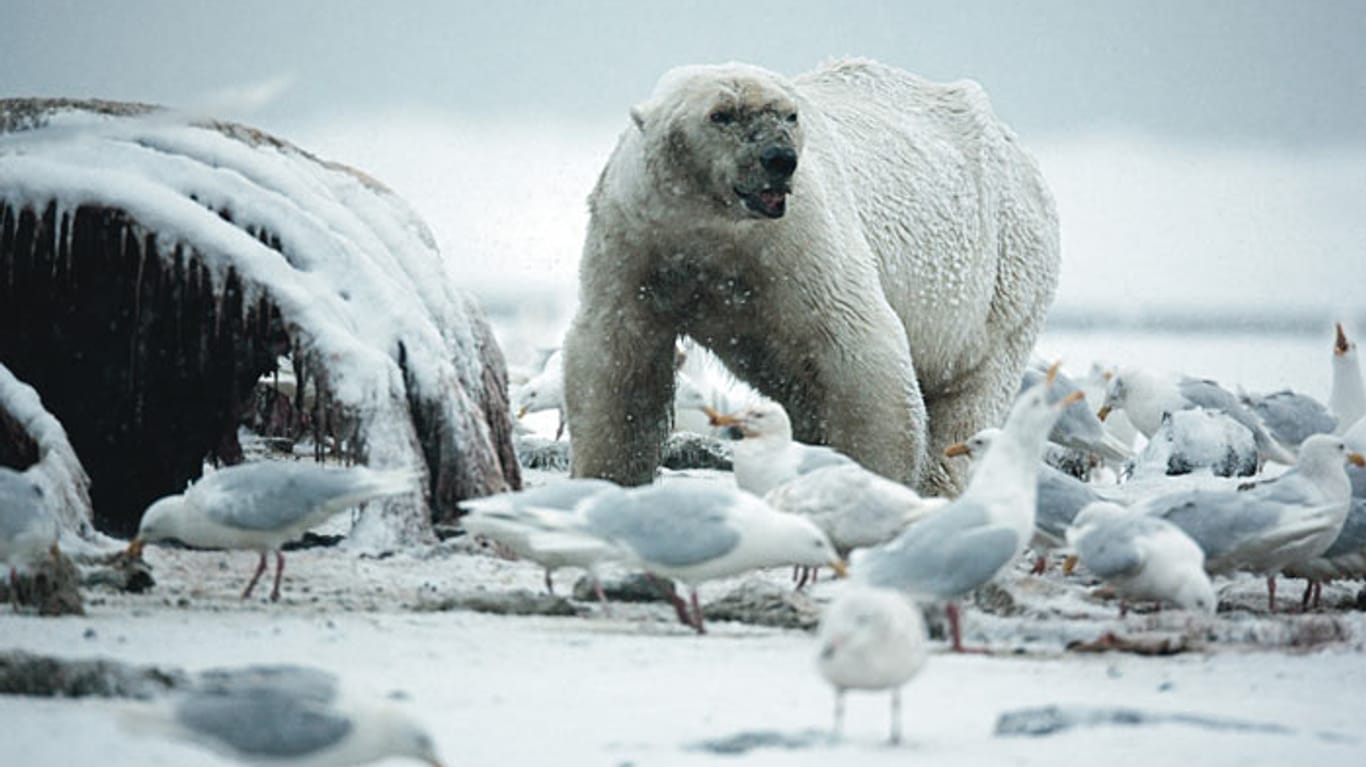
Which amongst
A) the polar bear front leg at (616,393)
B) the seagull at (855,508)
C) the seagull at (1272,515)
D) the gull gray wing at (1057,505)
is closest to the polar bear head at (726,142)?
the polar bear front leg at (616,393)

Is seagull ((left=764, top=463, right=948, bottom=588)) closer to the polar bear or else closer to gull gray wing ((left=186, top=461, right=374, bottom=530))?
gull gray wing ((left=186, top=461, right=374, bottom=530))

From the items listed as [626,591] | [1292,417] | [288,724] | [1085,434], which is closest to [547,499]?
[626,591]

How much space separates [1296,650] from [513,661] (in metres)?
2.17

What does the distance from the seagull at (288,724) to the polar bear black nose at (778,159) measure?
13.2 feet

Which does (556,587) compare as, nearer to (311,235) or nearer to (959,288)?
(311,235)

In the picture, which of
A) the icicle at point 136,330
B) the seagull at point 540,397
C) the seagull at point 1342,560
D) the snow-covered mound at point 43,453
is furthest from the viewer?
the seagull at point 540,397

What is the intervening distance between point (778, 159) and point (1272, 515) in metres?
2.24

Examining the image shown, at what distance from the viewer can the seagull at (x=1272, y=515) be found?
5984mm

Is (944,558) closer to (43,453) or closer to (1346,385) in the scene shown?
(43,453)

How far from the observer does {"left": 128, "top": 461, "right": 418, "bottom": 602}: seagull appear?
5.51m

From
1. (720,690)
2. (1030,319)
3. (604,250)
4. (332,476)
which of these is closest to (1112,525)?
(720,690)

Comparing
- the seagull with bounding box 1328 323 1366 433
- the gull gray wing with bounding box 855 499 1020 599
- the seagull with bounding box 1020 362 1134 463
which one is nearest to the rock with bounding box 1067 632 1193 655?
the gull gray wing with bounding box 855 499 1020 599

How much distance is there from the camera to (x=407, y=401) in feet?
22.8

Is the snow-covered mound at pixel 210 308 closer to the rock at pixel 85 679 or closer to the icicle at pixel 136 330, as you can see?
the icicle at pixel 136 330
